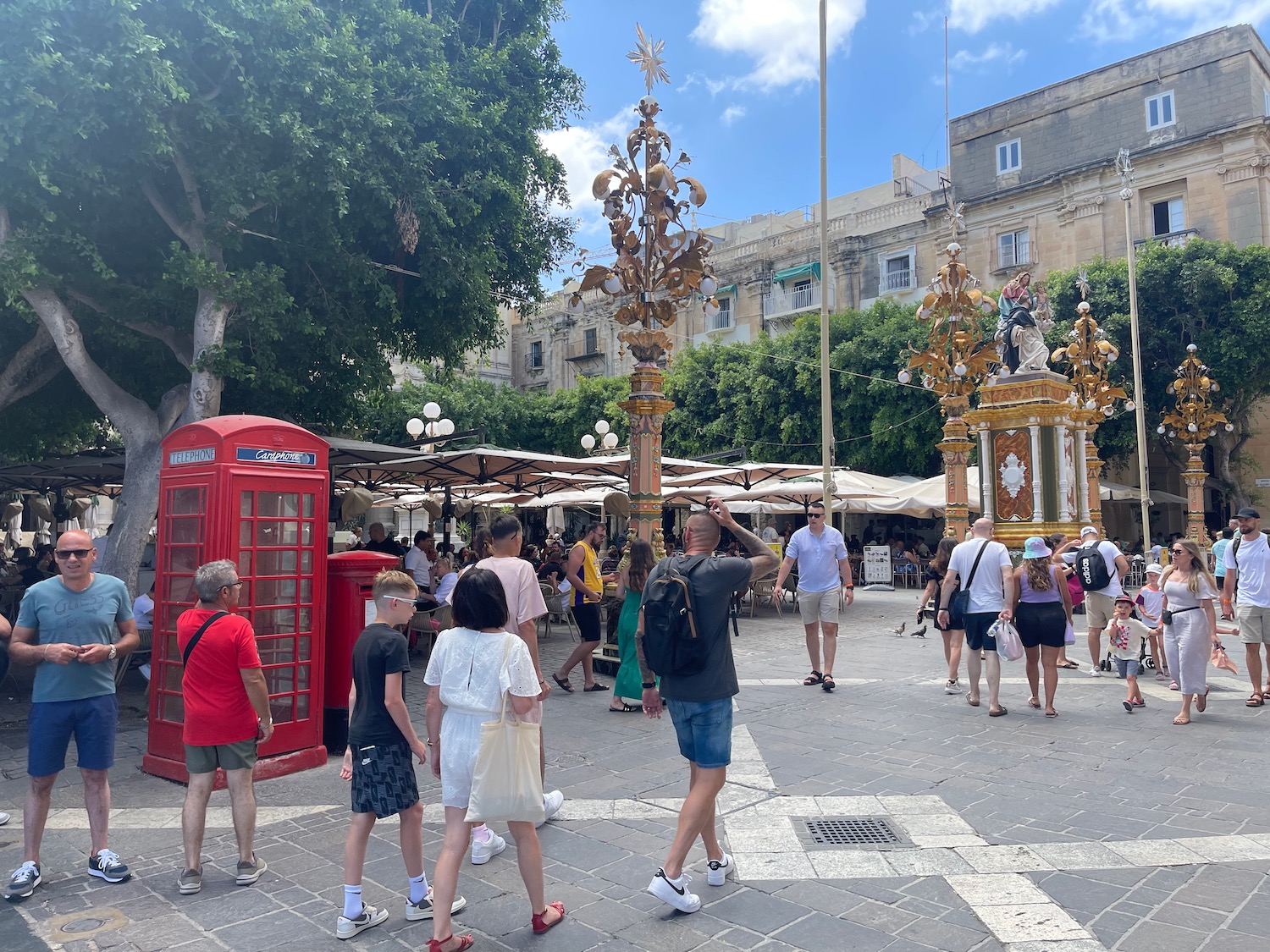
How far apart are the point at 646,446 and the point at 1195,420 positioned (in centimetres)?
2192

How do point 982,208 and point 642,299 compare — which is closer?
point 642,299

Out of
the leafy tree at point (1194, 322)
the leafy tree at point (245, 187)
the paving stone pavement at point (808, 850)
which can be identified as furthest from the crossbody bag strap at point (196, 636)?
the leafy tree at point (1194, 322)

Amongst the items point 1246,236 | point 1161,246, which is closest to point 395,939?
point 1161,246

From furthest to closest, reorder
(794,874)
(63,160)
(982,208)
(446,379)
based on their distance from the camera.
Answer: (982,208), (446,379), (63,160), (794,874)

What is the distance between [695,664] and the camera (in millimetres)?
4145

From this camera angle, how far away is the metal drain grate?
15.9 feet

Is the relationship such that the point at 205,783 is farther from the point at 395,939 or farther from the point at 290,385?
the point at 290,385

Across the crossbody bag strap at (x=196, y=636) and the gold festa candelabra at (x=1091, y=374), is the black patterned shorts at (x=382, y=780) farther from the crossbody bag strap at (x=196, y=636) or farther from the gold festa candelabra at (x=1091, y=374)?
the gold festa candelabra at (x=1091, y=374)

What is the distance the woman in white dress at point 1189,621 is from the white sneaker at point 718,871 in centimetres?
508

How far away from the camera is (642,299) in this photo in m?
9.00

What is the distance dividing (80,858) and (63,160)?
21.5 feet

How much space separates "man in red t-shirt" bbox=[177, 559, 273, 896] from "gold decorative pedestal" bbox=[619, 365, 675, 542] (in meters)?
4.92

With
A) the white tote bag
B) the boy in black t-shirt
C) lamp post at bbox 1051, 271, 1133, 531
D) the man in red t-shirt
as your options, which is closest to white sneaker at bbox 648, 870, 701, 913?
the white tote bag

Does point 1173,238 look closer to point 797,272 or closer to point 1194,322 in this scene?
point 1194,322
